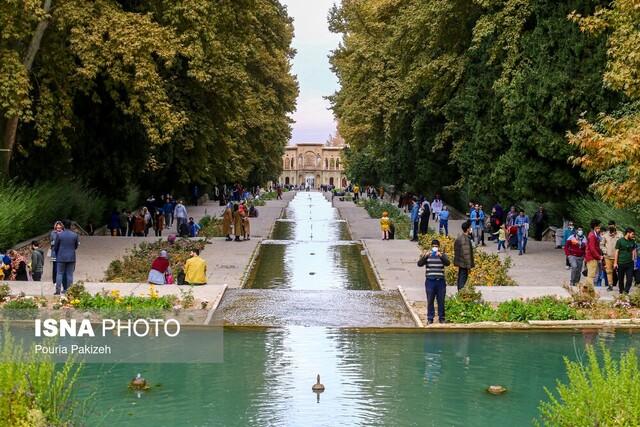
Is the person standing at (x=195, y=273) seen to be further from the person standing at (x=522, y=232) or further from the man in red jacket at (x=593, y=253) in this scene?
the person standing at (x=522, y=232)

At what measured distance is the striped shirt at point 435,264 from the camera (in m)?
16.2

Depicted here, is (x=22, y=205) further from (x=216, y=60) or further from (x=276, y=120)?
(x=276, y=120)

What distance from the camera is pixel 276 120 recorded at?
5625 centimetres

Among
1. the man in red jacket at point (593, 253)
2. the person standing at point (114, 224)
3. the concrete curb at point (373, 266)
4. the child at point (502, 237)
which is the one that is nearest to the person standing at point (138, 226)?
the person standing at point (114, 224)

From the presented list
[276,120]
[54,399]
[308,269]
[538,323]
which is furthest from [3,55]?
[276,120]

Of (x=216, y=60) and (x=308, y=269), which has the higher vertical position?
(x=216, y=60)

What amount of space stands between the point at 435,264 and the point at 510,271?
7955mm

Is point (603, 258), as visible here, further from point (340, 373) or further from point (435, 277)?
point (340, 373)

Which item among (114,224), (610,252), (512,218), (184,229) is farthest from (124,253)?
(610,252)

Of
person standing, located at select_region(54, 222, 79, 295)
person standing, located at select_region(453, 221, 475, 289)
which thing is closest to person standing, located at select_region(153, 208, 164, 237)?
person standing, located at select_region(54, 222, 79, 295)

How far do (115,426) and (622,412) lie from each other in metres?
5.22

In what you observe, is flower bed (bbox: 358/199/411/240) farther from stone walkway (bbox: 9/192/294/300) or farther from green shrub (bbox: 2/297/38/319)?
green shrub (bbox: 2/297/38/319)

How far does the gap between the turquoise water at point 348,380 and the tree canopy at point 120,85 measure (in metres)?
12.4

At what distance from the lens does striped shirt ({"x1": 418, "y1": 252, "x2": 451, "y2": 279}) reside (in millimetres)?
16188
